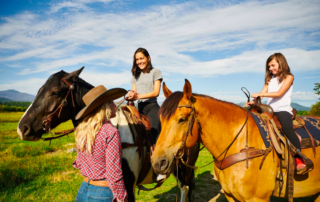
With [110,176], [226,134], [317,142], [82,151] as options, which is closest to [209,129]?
[226,134]

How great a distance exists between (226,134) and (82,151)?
2.14 meters

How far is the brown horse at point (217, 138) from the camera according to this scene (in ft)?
8.23

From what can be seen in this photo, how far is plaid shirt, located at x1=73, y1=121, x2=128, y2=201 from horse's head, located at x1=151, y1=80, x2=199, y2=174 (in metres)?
0.63

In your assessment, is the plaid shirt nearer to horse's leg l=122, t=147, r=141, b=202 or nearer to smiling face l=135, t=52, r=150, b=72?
horse's leg l=122, t=147, r=141, b=202

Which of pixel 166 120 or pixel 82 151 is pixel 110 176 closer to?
pixel 82 151

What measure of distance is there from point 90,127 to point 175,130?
3.73 ft

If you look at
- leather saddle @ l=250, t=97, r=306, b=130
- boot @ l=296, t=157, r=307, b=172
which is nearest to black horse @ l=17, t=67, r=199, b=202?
leather saddle @ l=250, t=97, r=306, b=130

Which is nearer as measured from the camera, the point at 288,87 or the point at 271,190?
the point at 271,190

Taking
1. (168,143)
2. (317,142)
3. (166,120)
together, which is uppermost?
(166,120)

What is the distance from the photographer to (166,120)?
2582 millimetres

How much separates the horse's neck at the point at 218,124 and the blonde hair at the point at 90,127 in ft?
4.49

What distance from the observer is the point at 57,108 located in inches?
107

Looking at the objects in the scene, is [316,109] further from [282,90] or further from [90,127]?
[90,127]

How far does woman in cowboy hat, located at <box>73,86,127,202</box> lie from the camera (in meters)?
1.94
